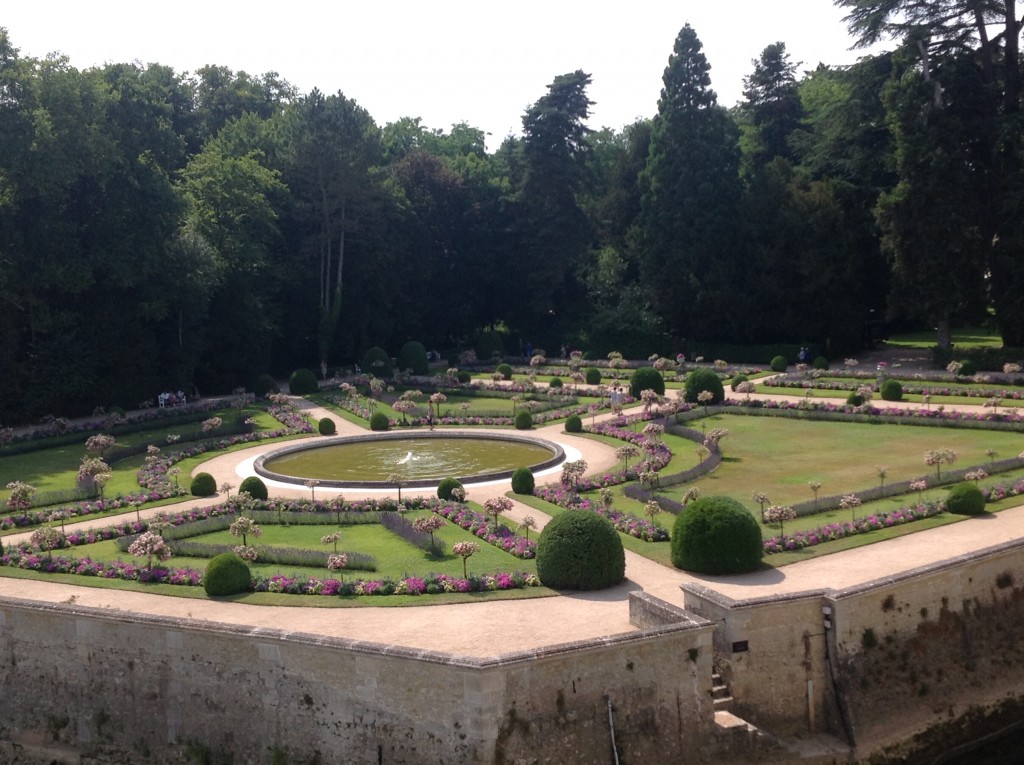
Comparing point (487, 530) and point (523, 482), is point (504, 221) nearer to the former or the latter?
point (523, 482)

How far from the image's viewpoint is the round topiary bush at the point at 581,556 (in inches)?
768

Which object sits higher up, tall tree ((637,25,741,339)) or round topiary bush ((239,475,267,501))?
tall tree ((637,25,741,339))

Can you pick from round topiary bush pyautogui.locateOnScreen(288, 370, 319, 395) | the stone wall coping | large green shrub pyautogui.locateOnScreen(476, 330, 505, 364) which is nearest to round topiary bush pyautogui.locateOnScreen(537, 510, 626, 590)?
the stone wall coping

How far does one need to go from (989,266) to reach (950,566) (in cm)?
3335

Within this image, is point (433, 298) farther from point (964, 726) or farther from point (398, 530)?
point (964, 726)

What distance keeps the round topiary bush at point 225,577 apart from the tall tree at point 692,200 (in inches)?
1623

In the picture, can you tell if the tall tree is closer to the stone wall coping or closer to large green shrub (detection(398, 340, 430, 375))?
large green shrub (detection(398, 340, 430, 375))

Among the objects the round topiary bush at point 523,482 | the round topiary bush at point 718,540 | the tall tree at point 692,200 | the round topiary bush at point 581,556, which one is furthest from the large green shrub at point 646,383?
the round topiary bush at point 581,556

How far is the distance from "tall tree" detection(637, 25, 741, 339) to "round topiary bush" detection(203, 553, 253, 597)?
41.2 metres

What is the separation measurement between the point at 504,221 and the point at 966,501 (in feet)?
153

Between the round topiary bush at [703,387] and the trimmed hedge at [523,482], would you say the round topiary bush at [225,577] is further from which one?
the round topiary bush at [703,387]

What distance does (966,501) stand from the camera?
23.7m

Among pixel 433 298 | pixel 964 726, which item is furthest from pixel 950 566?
pixel 433 298

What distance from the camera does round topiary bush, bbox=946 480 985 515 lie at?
23641 millimetres
